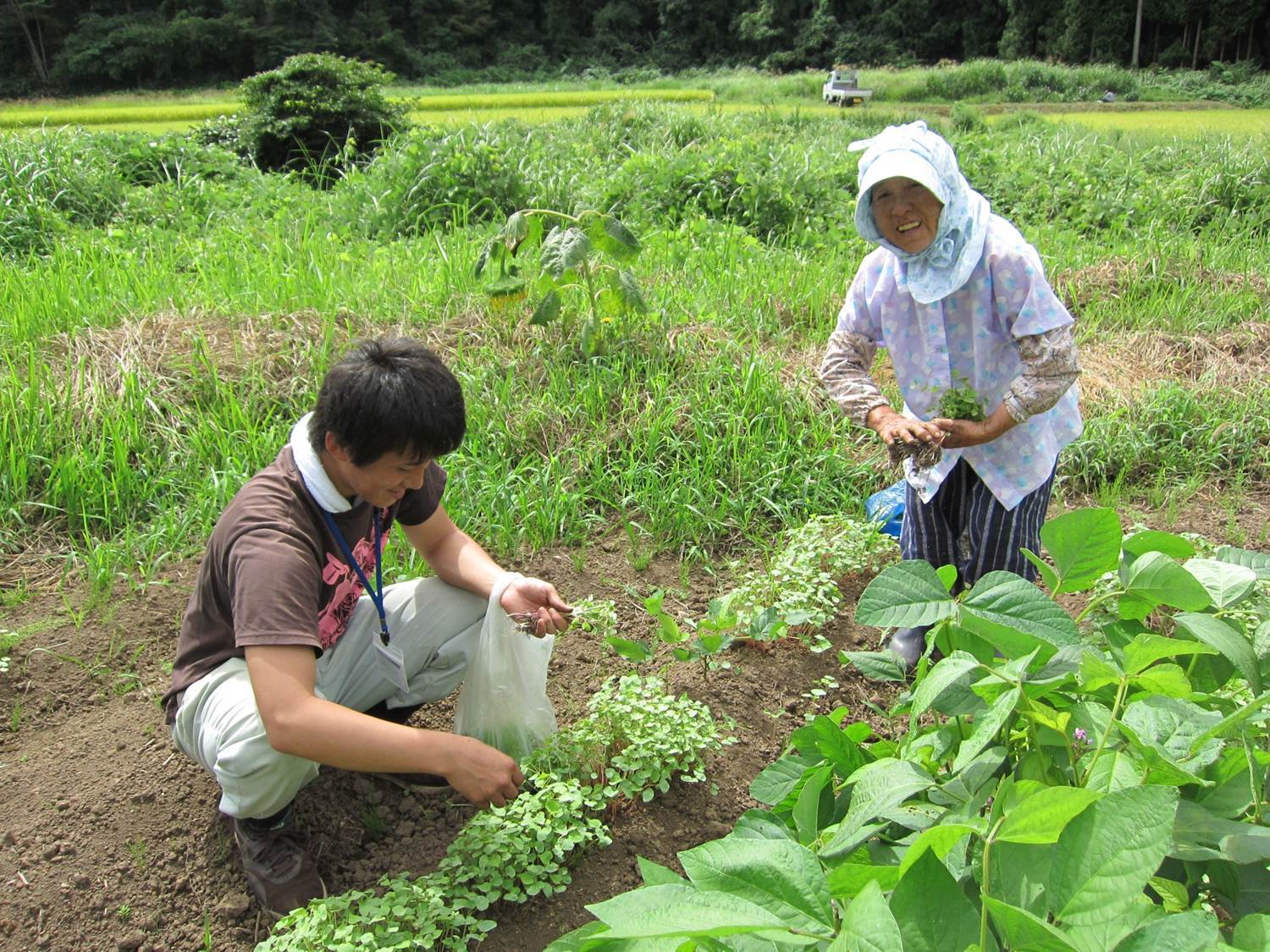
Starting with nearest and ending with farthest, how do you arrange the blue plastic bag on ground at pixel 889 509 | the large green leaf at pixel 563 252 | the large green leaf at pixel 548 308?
the blue plastic bag on ground at pixel 889 509
the large green leaf at pixel 563 252
the large green leaf at pixel 548 308

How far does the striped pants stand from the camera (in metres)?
2.53

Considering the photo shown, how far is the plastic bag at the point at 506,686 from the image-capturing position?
2.08m

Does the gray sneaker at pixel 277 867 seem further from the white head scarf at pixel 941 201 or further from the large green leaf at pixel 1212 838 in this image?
the white head scarf at pixel 941 201

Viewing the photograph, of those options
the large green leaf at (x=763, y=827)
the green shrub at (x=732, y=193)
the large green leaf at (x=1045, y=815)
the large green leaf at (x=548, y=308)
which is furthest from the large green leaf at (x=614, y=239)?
the large green leaf at (x=1045, y=815)

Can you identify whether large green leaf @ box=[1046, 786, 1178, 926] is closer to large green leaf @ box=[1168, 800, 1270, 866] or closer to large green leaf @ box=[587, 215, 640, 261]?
large green leaf @ box=[1168, 800, 1270, 866]

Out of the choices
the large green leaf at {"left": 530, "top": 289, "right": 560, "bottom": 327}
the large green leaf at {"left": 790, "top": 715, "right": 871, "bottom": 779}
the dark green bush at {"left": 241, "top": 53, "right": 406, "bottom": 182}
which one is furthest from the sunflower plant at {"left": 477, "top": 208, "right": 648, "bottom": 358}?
the dark green bush at {"left": 241, "top": 53, "right": 406, "bottom": 182}

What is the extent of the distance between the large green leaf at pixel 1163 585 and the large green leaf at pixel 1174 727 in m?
0.14

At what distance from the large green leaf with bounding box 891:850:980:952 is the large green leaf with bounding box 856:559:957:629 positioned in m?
0.44

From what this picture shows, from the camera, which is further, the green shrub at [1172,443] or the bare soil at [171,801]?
the green shrub at [1172,443]

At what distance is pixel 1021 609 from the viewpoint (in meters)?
1.10

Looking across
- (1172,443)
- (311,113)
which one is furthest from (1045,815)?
(311,113)

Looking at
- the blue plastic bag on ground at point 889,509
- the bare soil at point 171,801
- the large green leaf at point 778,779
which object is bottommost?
the bare soil at point 171,801

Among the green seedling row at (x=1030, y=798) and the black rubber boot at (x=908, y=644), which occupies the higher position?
the green seedling row at (x=1030, y=798)

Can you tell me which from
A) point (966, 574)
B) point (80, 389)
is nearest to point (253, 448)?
point (80, 389)
